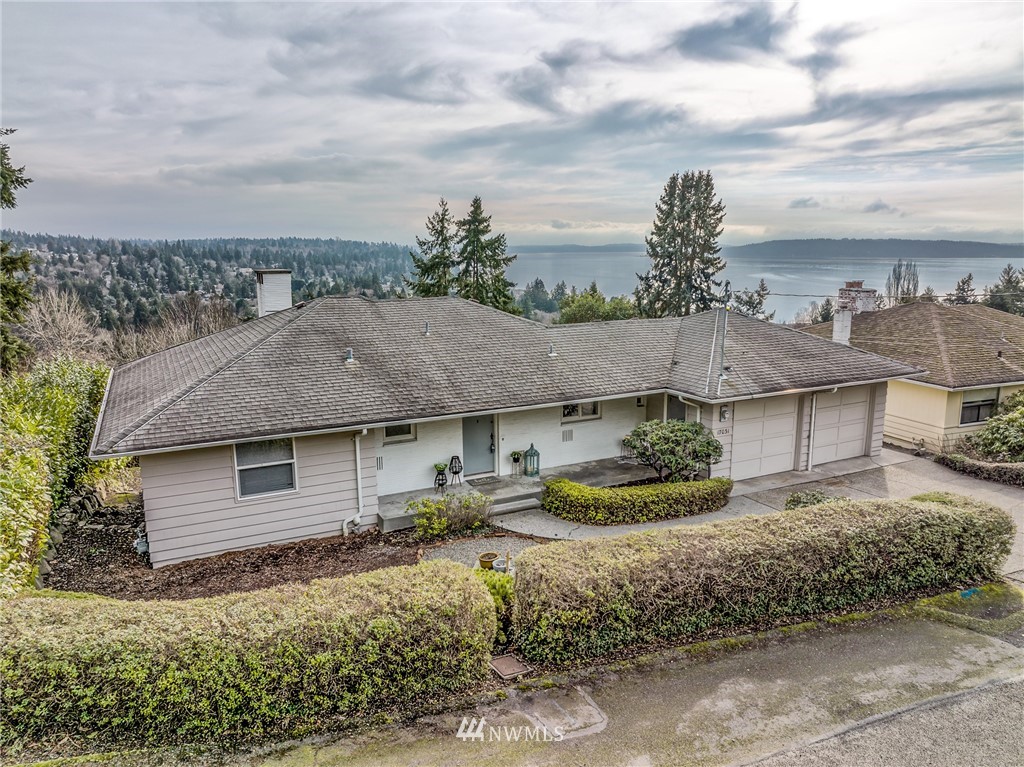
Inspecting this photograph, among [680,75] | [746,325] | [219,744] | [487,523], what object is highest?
[680,75]

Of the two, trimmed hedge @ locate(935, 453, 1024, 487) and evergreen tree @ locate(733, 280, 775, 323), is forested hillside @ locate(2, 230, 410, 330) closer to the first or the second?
evergreen tree @ locate(733, 280, 775, 323)

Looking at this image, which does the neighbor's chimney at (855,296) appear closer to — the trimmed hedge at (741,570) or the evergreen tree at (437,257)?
the trimmed hedge at (741,570)

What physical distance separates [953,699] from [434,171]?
104ft

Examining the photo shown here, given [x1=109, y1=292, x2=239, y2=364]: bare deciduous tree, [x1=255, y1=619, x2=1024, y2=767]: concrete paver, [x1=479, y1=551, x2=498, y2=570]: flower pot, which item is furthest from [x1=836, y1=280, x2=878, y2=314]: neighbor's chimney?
[x1=109, y1=292, x2=239, y2=364]: bare deciduous tree

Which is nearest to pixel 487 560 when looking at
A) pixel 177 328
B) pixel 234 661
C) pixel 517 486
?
pixel 517 486

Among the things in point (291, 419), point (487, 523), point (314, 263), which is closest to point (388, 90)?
point (291, 419)

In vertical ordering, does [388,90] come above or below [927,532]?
above

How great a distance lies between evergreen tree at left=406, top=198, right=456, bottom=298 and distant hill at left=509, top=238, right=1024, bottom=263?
3.86 meters

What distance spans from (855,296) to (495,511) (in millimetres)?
14350

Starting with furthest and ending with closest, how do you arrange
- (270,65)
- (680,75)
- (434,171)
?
1. (434,171)
2. (680,75)
3. (270,65)

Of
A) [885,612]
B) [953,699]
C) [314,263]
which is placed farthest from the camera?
[314,263]

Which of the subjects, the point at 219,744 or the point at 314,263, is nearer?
the point at 219,744

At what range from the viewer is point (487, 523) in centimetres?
1184

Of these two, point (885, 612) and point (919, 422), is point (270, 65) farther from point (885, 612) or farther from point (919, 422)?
point (919, 422)
